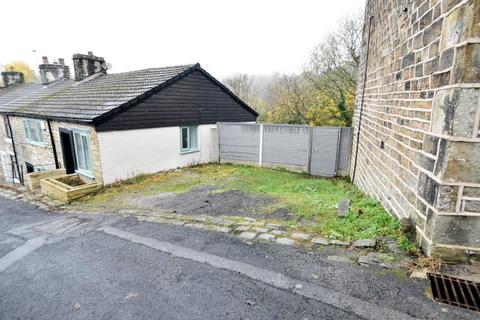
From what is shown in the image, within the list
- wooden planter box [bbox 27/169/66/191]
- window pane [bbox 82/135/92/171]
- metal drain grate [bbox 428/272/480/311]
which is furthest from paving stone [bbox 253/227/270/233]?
wooden planter box [bbox 27/169/66/191]

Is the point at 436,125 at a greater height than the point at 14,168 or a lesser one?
greater

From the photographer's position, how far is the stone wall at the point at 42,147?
9.53 meters

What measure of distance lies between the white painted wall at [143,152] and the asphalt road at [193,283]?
505 centimetres

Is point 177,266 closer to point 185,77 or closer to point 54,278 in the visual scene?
point 54,278

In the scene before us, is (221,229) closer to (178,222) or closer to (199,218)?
(199,218)

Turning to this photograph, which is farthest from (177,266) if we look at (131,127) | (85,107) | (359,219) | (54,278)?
(85,107)

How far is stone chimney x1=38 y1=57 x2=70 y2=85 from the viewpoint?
18078mm

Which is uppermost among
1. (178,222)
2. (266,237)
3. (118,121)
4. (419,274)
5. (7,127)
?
(118,121)

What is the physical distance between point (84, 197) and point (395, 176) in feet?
30.6

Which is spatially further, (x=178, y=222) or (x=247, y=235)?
(x=178, y=222)

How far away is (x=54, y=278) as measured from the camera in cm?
379

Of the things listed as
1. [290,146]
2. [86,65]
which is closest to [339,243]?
[290,146]

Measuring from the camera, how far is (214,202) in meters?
6.99

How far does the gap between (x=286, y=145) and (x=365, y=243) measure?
8223mm
